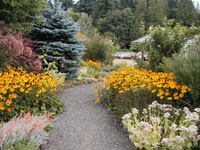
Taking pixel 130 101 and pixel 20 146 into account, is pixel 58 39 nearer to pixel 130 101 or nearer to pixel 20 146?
pixel 130 101

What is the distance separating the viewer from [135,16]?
42562 millimetres

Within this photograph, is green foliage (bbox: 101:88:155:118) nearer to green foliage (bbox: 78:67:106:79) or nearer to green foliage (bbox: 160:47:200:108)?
green foliage (bbox: 160:47:200:108)

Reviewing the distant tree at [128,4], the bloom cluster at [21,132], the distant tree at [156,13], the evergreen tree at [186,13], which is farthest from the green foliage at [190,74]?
the distant tree at [128,4]

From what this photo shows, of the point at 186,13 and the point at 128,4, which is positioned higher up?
the point at 128,4

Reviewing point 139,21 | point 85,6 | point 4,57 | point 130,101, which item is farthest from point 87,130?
point 85,6

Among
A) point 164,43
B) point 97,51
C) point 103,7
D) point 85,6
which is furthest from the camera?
point 85,6

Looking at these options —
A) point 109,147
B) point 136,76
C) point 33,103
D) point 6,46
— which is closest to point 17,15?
point 6,46

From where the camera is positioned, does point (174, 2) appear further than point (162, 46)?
Yes

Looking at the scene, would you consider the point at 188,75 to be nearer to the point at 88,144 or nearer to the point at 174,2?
the point at 88,144

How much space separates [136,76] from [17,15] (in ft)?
15.5

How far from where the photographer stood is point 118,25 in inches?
1558

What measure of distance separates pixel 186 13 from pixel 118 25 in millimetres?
13716

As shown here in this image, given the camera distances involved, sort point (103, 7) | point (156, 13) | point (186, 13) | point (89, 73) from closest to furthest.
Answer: point (89, 73)
point (186, 13)
point (156, 13)
point (103, 7)

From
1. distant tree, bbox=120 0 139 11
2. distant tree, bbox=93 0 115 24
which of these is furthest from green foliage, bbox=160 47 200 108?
distant tree, bbox=120 0 139 11
